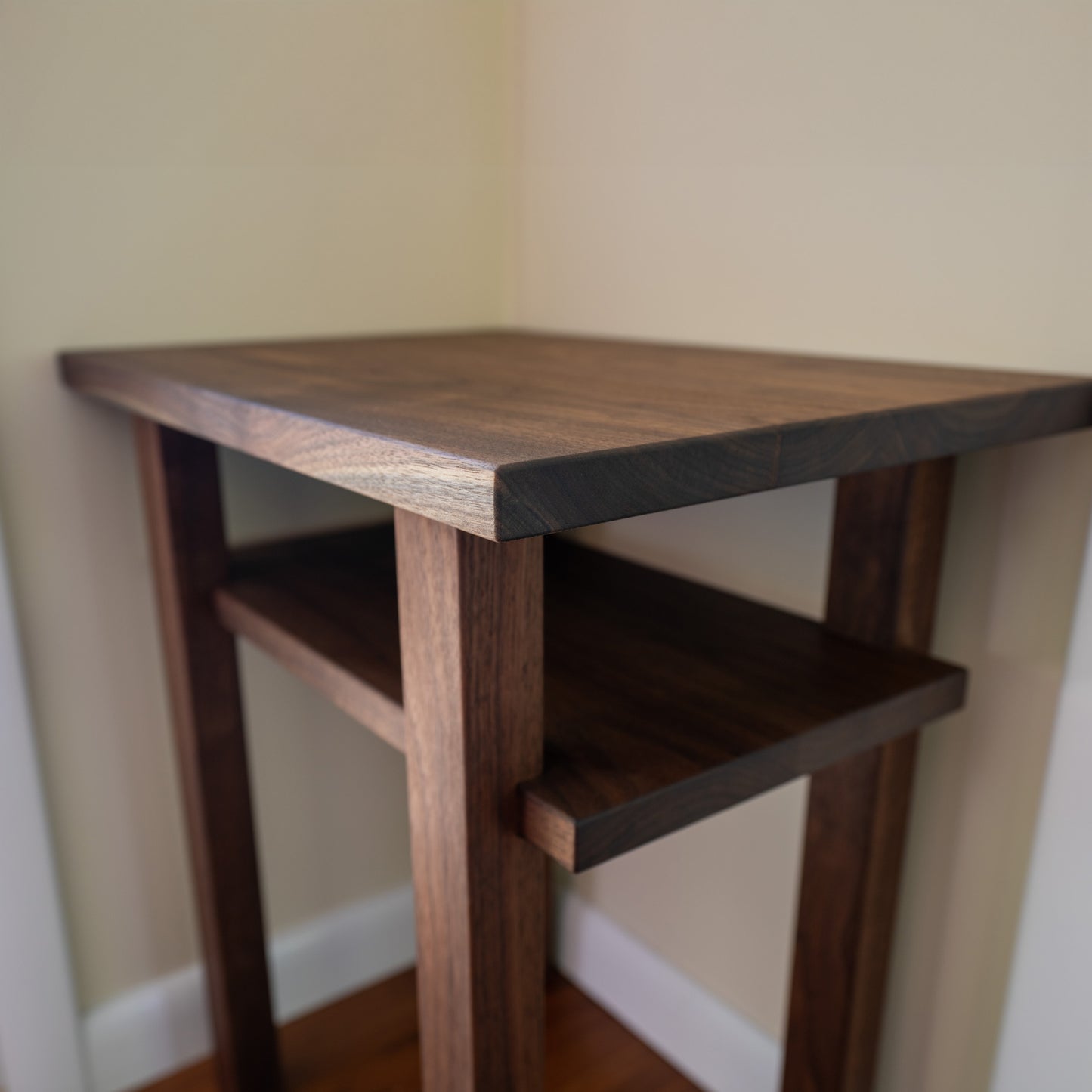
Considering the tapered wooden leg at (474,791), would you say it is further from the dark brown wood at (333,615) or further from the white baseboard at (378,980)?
the white baseboard at (378,980)

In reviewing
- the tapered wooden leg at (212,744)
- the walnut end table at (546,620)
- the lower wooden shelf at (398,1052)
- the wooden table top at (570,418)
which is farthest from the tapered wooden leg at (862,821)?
the tapered wooden leg at (212,744)

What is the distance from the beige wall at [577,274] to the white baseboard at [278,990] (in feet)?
0.13

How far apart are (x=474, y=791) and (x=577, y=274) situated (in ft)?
2.41

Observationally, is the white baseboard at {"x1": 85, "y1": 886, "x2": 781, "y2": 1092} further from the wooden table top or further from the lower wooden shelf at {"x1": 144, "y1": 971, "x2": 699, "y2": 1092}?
the wooden table top

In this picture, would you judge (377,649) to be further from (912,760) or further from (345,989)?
(345,989)

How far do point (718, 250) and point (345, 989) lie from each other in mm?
1083

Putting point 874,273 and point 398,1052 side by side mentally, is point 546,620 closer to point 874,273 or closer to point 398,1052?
point 874,273

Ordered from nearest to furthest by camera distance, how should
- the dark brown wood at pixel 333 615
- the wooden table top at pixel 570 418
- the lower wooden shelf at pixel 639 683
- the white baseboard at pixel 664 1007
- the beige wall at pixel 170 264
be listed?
the wooden table top at pixel 570 418, the lower wooden shelf at pixel 639 683, the dark brown wood at pixel 333 615, the beige wall at pixel 170 264, the white baseboard at pixel 664 1007

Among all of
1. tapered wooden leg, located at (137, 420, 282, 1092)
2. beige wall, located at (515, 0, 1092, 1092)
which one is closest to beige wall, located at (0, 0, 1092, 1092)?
beige wall, located at (515, 0, 1092, 1092)

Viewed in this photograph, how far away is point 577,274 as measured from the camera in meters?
1.15

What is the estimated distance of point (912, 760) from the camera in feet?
2.85

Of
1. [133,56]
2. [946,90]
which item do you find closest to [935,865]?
[946,90]

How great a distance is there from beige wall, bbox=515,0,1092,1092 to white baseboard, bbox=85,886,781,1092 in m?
0.06

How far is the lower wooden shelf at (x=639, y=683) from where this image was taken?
0.60 m
